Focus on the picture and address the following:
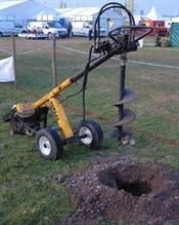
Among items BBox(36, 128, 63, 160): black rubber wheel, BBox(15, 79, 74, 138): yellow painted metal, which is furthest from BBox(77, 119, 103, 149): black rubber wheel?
BBox(36, 128, 63, 160): black rubber wheel

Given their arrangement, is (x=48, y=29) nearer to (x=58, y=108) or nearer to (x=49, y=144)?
(x=58, y=108)

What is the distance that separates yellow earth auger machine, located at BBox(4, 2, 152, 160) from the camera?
5.50m

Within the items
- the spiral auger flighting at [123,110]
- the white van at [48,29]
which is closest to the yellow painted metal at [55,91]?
the spiral auger flighting at [123,110]

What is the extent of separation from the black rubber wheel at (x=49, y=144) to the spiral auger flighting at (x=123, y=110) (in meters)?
1.06

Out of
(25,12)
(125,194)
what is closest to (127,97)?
(125,194)

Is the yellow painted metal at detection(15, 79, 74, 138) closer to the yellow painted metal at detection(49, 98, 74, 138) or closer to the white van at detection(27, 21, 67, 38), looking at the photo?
the yellow painted metal at detection(49, 98, 74, 138)

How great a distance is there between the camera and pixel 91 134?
243 inches

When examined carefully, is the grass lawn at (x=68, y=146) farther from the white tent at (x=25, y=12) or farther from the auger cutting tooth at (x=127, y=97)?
the white tent at (x=25, y=12)

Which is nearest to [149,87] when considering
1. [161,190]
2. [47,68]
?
[47,68]

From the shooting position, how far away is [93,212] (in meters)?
4.31

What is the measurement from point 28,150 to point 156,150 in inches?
68.1

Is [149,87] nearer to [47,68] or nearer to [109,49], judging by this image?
[47,68]

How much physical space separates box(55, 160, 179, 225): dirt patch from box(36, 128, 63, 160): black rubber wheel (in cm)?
59

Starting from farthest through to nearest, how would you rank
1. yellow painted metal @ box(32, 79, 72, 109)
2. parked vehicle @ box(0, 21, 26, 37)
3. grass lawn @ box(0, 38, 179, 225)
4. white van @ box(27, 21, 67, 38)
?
parked vehicle @ box(0, 21, 26, 37)
white van @ box(27, 21, 67, 38)
yellow painted metal @ box(32, 79, 72, 109)
grass lawn @ box(0, 38, 179, 225)
